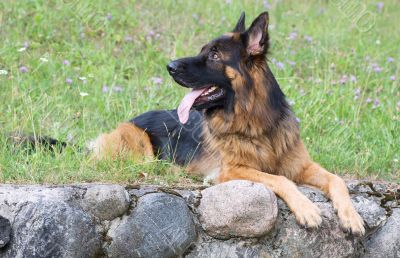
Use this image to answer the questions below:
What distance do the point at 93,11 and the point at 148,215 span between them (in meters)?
5.00

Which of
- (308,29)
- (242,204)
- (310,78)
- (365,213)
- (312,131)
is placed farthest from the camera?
(308,29)

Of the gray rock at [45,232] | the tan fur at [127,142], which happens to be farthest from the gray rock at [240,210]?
the tan fur at [127,142]

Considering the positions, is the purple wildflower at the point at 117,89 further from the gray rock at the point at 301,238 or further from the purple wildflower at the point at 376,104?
the gray rock at the point at 301,238

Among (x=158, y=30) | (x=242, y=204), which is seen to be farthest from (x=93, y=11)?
(x=242, y=204)

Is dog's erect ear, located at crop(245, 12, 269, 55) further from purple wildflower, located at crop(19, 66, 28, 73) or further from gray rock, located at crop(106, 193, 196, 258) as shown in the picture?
purple wildflower, located at crop(19, 66, 28, 73)

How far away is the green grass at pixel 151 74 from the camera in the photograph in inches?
240

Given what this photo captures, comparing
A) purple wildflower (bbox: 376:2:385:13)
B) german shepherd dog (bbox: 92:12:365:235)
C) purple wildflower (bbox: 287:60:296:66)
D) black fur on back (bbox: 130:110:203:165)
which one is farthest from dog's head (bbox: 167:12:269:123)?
purple wildflower (bbox: 376:2:385:13)

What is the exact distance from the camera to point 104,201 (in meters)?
4.54

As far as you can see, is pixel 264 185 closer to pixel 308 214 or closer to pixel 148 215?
pixel 308 214

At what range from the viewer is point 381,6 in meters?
10.6

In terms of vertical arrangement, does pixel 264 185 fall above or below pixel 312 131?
above
